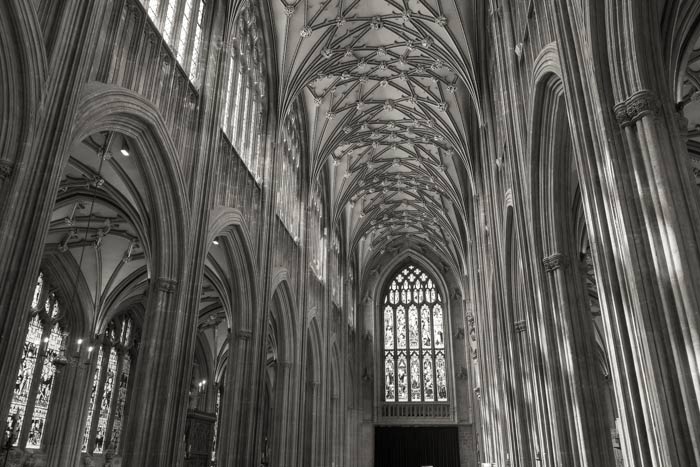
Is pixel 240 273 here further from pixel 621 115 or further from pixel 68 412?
pixel 621 115

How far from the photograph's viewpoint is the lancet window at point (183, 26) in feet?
39.6

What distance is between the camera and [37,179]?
7.55 metres

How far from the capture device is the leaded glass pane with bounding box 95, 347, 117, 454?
71.5 ft

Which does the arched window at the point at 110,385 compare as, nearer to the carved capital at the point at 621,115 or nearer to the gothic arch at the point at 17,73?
the gothic arch at the point at 17,73

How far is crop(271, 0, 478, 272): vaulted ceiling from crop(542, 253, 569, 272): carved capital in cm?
960

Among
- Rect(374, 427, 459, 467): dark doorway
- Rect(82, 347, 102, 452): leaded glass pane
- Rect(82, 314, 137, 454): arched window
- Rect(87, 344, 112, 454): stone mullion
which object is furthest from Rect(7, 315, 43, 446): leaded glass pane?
Rect(374, 427, 459, 467): dark doorway

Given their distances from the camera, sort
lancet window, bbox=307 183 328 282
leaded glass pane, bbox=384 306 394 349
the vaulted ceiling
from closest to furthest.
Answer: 1. the vaulted ceiling
2. lancet window, bbox=307 183 328 282
3. leaded glass pane, bbox=384 306 394 349

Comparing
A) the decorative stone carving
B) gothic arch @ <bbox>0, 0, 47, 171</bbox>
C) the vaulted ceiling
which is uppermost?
the vaulted ceiling

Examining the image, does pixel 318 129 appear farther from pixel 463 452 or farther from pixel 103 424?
pixel 463 452

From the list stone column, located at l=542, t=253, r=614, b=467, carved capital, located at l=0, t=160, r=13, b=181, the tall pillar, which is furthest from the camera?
stone column, located at l=542, t=253, r=614, b=467

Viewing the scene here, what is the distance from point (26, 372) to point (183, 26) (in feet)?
42.2

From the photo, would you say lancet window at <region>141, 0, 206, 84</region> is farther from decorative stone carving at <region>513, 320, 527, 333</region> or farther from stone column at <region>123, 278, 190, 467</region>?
decorative stone carving at <region>513, 320, 527, 333</region>

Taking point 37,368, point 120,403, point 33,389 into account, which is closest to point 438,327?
point 120,403

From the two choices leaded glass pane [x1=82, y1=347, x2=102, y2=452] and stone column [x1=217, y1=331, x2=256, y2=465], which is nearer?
stone column [x1=217, y1=331, x2=256, y2=465]
